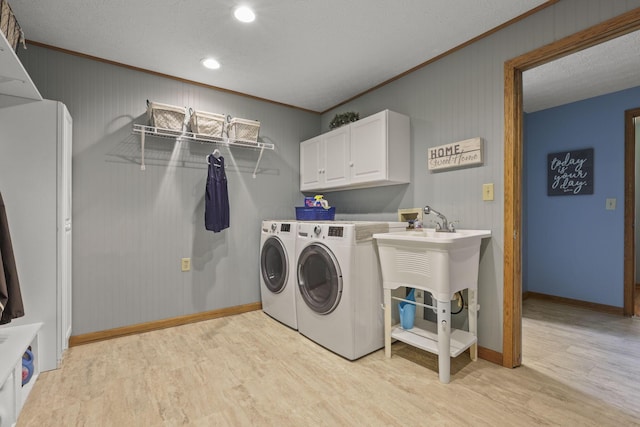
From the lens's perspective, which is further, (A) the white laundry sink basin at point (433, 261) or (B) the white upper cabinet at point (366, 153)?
(B) the white upper cabinet at point (366, 153)

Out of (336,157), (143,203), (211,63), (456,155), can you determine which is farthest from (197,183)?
(456,155)

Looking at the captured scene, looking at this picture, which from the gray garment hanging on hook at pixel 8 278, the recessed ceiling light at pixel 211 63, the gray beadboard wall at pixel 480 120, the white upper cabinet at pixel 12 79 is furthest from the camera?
the recessed ceiling light at pixel 211 63

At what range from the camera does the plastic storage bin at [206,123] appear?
272 centimetres

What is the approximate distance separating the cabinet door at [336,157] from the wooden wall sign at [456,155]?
0.79 meters

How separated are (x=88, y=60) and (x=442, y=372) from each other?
11.3 feet

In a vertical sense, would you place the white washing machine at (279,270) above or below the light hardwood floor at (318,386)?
above

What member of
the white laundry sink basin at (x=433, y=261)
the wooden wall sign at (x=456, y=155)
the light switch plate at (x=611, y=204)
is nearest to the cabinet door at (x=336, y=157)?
the wooden wall sign at (x=456, y=155)

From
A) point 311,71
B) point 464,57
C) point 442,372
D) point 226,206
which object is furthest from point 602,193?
point 226,206

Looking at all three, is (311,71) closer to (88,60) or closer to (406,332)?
(88,60)

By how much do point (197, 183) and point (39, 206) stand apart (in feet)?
3.92

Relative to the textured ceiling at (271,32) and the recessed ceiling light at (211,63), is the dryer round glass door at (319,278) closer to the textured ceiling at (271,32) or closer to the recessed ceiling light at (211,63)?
the textured ceiling at (271,32)

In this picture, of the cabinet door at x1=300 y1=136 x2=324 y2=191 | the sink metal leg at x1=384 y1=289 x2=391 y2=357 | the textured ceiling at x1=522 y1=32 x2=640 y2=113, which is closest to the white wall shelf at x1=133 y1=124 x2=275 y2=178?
the cabinet door at x1=300 y1=136 x2=324 y2=191

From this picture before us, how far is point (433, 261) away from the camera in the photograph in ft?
5.83

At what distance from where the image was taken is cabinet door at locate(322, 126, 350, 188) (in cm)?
288
